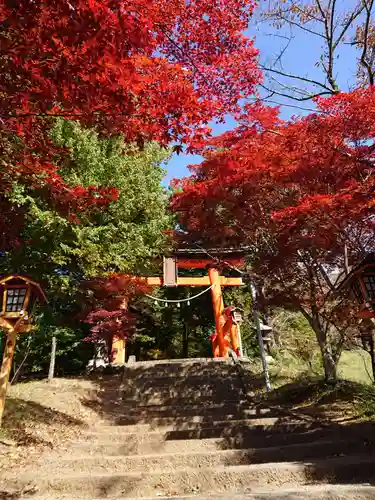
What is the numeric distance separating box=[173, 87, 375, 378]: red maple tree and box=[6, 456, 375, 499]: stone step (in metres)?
2.86

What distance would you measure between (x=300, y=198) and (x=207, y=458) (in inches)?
172

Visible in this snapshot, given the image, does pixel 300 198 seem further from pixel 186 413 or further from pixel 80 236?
pixel 80 236

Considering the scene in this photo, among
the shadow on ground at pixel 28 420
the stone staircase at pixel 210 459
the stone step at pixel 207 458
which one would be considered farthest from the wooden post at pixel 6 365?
the stone step at pixel 207 458

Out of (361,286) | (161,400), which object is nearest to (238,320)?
(161,400)

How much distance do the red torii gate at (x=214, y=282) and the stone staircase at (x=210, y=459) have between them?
5169 millimetres

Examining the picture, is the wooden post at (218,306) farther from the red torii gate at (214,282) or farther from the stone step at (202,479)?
the stone step at (202,479)

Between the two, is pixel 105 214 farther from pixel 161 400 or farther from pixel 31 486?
pixel 31 486

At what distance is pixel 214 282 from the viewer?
1305cm

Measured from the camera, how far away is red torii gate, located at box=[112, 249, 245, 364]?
11367 mm

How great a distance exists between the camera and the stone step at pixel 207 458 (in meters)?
3.83

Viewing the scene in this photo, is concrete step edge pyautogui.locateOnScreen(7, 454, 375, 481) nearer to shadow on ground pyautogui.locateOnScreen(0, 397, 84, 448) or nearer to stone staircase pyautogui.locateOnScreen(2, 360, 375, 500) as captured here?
stone staircase pyautogui.locateOnScreen(2, 360, 375, 500)

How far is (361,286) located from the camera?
4.60 meters

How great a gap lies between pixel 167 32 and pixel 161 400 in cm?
716

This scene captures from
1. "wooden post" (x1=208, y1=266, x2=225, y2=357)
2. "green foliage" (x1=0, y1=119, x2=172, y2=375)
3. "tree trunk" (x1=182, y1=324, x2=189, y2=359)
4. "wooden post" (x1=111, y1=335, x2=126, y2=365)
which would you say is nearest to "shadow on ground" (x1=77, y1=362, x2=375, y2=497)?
"wooden post" (x1=111, y1=335, x2=126, y2=365)
